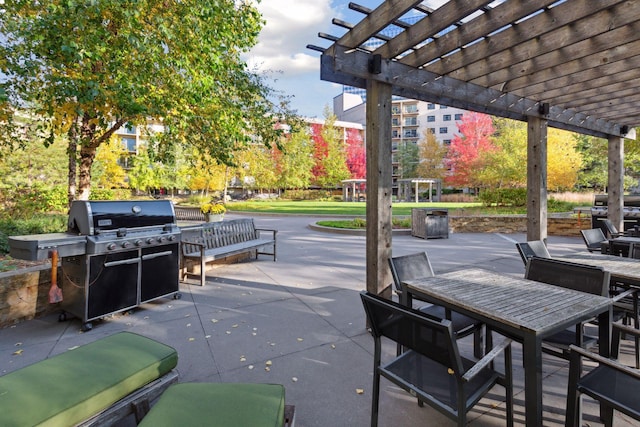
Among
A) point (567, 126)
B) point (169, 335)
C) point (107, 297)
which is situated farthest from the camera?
point (567, 126)

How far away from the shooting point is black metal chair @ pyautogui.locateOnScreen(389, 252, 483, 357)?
2785 millimetres

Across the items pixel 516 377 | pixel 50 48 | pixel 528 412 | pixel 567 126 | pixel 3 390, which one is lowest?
pixel 516 377

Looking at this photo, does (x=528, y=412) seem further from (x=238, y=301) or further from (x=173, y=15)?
(x=173, y=15)

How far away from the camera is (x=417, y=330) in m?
1.80

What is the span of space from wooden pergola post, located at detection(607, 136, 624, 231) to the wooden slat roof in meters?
3.29

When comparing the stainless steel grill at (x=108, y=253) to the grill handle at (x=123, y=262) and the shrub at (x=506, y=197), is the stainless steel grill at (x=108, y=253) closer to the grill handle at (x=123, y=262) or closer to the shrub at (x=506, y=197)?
the grill handle at (x=123, y=262)

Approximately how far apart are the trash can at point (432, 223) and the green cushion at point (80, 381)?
9.76m

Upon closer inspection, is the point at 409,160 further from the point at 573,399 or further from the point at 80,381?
the point at 80,381

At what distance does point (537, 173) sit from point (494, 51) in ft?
9.98

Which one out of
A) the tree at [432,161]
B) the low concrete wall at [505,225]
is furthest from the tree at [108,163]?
the tree at [432,161]

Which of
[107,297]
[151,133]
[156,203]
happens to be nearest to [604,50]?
[156,203]

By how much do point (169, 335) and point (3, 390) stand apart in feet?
6.26

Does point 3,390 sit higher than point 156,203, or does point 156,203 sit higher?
point 156,203

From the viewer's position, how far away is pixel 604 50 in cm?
384
